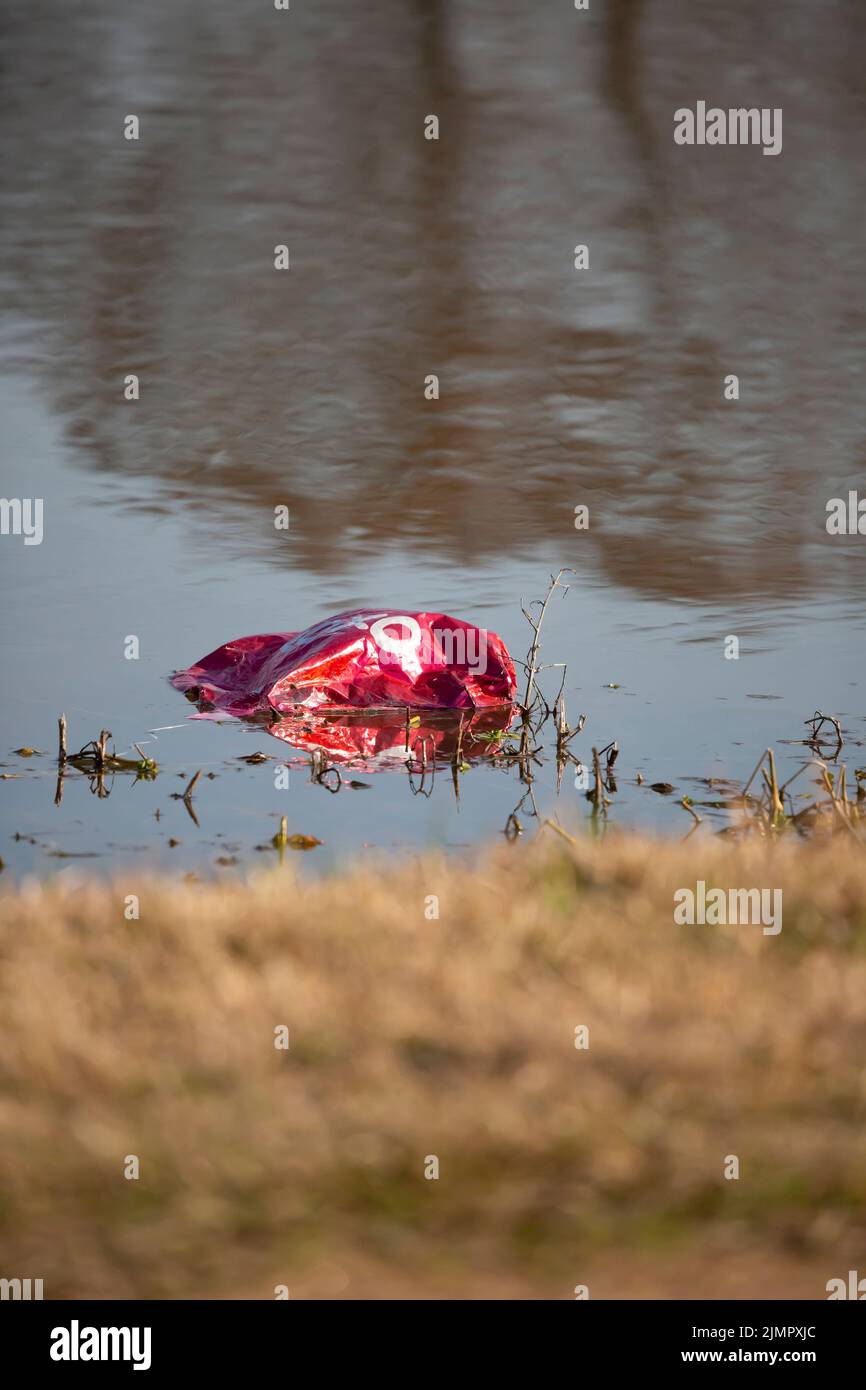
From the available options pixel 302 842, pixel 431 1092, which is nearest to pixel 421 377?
pixel 302 842

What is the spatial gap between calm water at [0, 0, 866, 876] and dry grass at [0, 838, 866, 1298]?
2.29ft

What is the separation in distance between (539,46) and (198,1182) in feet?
36.8

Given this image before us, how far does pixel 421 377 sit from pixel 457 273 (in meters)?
1.43

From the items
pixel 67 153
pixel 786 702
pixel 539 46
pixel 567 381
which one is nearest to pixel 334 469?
pixel 567 381

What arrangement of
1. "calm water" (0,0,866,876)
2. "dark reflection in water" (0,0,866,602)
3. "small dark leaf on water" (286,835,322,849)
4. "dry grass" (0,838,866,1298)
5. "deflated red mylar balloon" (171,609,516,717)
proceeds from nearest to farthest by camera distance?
"dry grass" (0,838,866,1298), "small dark leaf on water" (286,835,322,849), "calm water" (0,0,866,876), "deflated red mylar balloon" (171,609,516,717), "dark reflection in water" (0,0,866,602)

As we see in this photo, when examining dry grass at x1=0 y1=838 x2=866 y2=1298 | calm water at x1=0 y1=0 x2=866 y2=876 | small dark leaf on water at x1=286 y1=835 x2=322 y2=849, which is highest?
calm water at x1=0 y1=0 x2=866 y2=876

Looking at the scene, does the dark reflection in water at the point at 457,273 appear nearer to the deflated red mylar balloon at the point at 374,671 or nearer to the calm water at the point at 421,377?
the calm water at the point at 421,377

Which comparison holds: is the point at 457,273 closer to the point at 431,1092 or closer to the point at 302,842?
the point at 302,842

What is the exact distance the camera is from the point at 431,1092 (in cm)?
208

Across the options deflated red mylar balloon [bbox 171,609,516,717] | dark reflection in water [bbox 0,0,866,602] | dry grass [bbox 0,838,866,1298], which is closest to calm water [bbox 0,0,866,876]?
dark reflection in water [bbox 0,0,866,602]

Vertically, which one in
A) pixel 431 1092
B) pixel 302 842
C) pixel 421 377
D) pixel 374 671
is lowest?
pixel 431 1092

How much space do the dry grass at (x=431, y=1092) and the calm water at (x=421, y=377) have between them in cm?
70

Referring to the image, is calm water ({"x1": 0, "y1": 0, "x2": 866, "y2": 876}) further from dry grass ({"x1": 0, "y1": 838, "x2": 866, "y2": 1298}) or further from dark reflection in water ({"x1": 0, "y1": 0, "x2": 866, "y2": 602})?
dry grass ({"x1": 0, "y1": 838, "x2": 866, "y2": 1298})

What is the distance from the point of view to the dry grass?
5.95 feet
